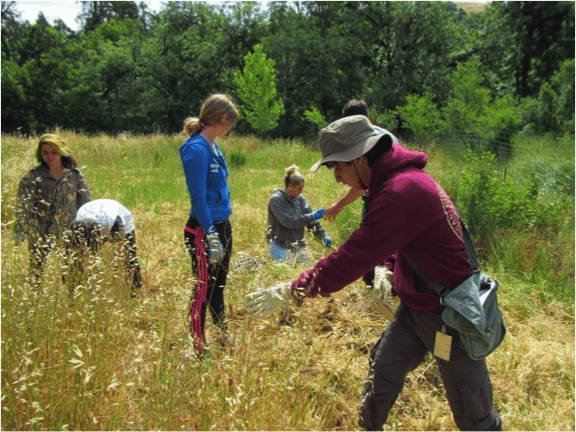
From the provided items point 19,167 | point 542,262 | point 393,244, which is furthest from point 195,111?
point 393,244

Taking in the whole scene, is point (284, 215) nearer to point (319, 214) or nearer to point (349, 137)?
point (319, 214)

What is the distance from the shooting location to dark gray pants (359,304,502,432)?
1.86 m

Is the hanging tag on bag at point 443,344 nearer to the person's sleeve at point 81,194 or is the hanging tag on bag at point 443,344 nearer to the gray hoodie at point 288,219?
the gray hoodie at point 288,219


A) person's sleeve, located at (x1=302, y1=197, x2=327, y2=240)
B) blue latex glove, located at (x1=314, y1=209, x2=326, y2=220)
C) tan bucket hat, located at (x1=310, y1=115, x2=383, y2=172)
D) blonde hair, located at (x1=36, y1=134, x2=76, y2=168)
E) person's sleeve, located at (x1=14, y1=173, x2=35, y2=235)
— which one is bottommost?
person's sleeve, located at (x1=302, y1=197, x2=327, y2=240)

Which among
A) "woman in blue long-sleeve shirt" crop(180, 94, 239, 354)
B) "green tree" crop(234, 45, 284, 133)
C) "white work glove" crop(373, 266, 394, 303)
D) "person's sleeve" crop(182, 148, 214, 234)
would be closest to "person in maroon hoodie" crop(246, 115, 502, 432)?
"white work glove" crop(373, 266, 394, 303)

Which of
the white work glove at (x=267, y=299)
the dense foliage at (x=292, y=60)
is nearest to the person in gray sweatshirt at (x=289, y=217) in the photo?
the white work glove at (x=267, y=299)

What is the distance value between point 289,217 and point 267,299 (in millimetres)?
2527

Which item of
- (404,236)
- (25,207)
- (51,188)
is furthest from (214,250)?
(51,188)

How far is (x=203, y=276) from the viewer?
2.50m

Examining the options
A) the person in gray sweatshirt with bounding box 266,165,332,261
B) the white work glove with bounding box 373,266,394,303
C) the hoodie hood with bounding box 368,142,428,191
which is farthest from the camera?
the person in gray sweatshirt with bounding box 266,165,332,261

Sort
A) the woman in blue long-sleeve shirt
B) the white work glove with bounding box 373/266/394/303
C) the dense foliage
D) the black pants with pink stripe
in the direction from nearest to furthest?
the white work glove with bounding box 373/266/394/303 → the black pants with pink stripe → the woman in blue long-sleeve shirt → the dense foliage

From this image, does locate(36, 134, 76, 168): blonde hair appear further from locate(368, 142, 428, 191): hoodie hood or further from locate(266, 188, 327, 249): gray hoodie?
locate(368, 142, 428, 191): hoodie hood

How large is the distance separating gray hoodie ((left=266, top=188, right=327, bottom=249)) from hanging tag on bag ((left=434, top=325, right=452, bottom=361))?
248 cm

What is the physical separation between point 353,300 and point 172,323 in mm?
1902
